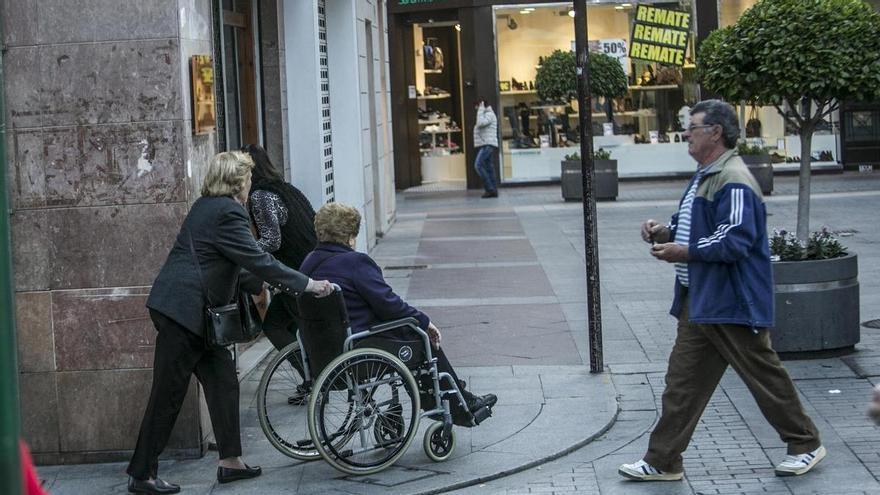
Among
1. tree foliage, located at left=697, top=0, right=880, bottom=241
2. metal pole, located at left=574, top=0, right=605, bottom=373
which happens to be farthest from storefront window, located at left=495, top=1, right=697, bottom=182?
metal pole, located at left=574, top=0, right=605, bottom=373

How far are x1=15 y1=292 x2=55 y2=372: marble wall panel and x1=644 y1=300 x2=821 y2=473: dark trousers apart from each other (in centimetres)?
320

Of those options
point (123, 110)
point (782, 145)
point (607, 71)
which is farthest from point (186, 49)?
point (782, 145)

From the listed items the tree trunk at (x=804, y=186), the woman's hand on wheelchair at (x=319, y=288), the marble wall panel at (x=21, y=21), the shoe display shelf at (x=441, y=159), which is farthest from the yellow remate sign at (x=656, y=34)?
the woman's hand on wheelchair at (x=319, y=288)

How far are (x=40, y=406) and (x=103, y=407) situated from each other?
0.34m

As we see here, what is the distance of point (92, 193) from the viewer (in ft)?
23.6

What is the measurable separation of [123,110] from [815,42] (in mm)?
5414

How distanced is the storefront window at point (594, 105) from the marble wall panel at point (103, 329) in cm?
1987

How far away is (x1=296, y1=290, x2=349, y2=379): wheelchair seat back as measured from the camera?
22.0 feet

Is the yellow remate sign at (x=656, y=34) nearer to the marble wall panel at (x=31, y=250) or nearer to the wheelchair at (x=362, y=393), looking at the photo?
the wheelchair at (x=362, y=393)

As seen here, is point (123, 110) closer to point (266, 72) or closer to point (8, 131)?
point (8, 131)

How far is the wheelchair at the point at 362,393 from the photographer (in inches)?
262

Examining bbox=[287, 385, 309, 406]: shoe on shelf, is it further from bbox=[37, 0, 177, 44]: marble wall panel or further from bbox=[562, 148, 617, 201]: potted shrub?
bbox=[562, 148, 617, 201]: potted shrub

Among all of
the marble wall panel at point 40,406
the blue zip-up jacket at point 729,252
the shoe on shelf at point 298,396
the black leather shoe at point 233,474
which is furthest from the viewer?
the shoe on shelf at point 298,396

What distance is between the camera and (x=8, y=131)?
718cm
